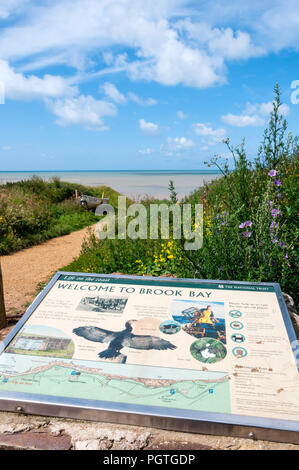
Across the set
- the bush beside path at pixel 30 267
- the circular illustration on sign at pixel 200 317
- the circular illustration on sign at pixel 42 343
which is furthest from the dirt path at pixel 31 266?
the circular illustration on sign at pixel 200 317

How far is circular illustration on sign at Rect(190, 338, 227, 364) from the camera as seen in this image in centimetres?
209

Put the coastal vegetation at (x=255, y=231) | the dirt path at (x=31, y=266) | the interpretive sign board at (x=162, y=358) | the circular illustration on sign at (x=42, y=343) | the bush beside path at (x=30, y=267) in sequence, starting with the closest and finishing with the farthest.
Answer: the interpretive sign board at (x=162, y=358) < the circular illustration on sign at (x=42, y=343) < the coastal vegetation at (x=255, y=231) < the bush beside path at (x=30, y=267) < the dirt path at (x=31, y=266)

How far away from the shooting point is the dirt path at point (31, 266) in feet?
19.6

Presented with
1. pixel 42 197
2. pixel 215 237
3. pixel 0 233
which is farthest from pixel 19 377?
pixel 42 197

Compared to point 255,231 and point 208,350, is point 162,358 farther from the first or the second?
point 255,231

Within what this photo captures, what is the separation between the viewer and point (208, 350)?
214 cm

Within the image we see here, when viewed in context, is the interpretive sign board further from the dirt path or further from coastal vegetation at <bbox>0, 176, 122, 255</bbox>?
coastal vegetation at <bbox>0, 176, 122, 255</bbox>

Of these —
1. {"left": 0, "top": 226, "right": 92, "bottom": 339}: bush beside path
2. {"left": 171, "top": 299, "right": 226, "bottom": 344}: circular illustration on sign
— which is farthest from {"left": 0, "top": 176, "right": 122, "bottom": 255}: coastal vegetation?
{"left": 171, "top": 299, "right": 226, "bottom": 344}: circular illustration on sign

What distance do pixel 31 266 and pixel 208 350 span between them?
6.67 metres

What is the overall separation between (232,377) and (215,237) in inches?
79.8

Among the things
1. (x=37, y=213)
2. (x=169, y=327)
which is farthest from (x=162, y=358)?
(x=37, y=213)

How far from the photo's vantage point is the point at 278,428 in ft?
5.74

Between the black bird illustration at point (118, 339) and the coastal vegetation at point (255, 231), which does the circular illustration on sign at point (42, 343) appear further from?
the coastal vegetation at point (255, 231)
